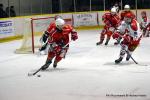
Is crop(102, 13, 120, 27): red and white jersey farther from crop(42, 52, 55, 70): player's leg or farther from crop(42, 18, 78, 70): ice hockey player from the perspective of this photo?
crop(42, 52, 55, 70): player's leg

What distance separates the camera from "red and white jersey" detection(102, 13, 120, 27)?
1319 centimetres

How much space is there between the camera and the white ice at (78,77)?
6895mm

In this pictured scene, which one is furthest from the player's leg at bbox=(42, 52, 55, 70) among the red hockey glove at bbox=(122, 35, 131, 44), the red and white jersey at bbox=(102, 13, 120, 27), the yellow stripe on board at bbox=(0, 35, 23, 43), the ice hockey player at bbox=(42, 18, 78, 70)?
the yellow stripe on board at bbox=(0, 35, 23, 43)

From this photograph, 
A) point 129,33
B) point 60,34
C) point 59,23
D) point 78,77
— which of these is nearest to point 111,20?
point 129,33

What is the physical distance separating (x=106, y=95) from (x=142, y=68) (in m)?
2.66

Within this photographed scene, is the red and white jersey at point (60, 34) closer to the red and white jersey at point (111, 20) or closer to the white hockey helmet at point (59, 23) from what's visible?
the white hockey helmet at point (59, 23)

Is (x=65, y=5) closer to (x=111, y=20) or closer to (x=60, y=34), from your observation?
(x=111, y=20)

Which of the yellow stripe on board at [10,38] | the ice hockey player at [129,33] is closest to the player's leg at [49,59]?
the ice hockey player at [129,33]

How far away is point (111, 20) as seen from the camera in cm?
1319

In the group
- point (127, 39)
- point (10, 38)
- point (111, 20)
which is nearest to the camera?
point (127, 39)

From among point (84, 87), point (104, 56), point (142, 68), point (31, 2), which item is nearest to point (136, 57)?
point (104, 56)

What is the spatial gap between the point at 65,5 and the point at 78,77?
1191cm

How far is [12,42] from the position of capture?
49.4ft

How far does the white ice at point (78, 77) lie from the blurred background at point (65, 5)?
17.4 ft
